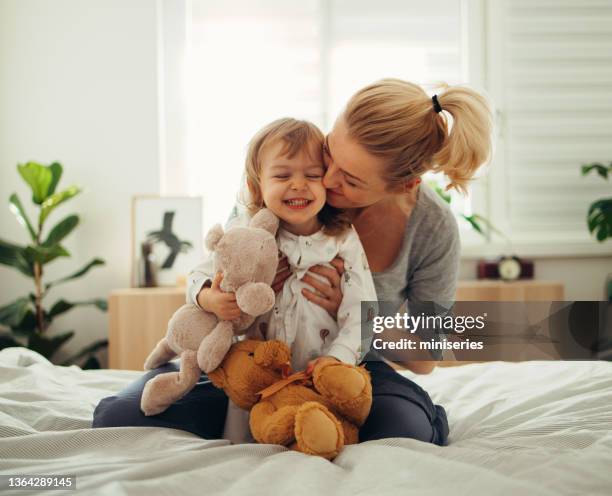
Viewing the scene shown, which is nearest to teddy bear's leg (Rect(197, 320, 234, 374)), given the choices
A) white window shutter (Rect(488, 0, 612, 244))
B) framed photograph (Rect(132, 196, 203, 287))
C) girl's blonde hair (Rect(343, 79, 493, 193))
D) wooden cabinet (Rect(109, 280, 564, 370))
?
girl's blonde hair (Rect(343, 79, 493, 193))

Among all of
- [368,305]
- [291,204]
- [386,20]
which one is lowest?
[368,305]

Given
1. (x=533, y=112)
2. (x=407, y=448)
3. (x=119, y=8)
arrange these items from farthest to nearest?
(x=533, y=112), (x=119, y=8), (x=407, y=448)

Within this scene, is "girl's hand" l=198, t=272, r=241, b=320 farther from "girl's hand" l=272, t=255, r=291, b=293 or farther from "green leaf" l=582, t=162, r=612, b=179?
"green leaf" l=582, t=162, r=612, b=179

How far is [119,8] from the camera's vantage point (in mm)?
3064

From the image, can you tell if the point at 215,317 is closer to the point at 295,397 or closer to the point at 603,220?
the point at 295,397

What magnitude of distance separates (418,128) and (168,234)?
6.35ft

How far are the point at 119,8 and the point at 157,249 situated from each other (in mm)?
1253

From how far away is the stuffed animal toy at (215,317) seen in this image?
1045 millimetres

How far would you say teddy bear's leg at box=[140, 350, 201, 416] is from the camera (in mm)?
1078

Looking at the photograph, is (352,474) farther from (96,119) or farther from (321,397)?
(96,119)

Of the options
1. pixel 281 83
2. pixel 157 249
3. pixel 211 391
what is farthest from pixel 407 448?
pixel 281 83

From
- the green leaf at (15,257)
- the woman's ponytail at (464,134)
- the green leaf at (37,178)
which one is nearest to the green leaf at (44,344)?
the green leaf at (15,257)

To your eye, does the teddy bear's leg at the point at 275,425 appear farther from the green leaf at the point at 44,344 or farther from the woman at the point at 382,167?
the green leaf at the point at 44,344

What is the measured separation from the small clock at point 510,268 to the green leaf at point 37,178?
87.0 inches
